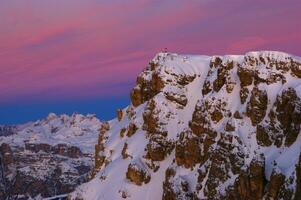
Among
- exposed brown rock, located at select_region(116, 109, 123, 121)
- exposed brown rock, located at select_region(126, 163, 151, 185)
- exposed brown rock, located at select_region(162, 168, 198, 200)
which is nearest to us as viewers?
exposed brown rock, located at select_region(162, 168, 198, 200)

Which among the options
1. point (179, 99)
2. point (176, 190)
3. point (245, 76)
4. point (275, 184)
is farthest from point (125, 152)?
point (275, 184)

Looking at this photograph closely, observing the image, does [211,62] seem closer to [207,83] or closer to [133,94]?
[207,83]

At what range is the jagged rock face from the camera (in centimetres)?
5647

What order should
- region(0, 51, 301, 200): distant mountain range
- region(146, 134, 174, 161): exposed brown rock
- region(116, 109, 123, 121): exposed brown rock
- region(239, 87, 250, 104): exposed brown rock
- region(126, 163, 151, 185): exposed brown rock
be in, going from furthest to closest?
1. region(116, 109, 123, 121): exposed brown rock
2. region(146, 134, 174, 161): exposed brown rock
3. region(126, 163, 151, 185): exposed brown rock
4. region(239, 87, 250, 104): exposed brown rock
5. region(0, 51, 301, 200): distant mountain range

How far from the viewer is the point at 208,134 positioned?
68.6m

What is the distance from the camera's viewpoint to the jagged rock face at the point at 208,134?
56.5 metres

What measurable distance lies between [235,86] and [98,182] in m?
26.6

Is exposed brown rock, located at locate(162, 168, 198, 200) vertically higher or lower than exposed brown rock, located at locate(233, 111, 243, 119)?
lower

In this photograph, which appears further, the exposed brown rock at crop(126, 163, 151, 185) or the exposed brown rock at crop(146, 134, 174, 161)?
the exposed brown rock at crop(146, 134, 174, 161)

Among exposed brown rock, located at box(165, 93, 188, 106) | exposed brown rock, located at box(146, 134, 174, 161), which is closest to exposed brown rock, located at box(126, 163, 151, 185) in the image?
exposed brown rock, located at box(146, 134, 174, 161)

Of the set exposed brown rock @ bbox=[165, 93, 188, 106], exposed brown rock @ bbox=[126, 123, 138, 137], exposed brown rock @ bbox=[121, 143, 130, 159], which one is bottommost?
exposed brown rock @ bbox=[121, 143, 130, 159]

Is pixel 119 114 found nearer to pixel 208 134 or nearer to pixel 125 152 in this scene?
pixel 125 152

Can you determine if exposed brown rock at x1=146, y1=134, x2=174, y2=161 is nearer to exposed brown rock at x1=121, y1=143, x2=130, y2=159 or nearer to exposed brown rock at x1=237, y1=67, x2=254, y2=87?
exposed brown rock at x1=121, y1=143, x2=130, y2=159

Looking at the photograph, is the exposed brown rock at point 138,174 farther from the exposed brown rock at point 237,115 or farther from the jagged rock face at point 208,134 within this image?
the exposed brown rock at point 237,115
